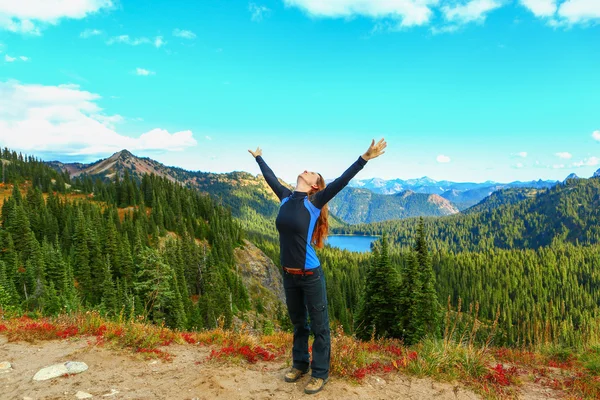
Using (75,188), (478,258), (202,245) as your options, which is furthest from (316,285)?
(478,258)

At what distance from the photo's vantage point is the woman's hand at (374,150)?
6016 millimetres

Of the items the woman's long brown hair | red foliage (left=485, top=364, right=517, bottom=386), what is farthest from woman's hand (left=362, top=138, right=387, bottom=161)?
red foliage (left=485, top=364, right=517, bottom=386)

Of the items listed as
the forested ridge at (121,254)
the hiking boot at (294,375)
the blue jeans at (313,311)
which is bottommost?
the forested ridge at (121,254)

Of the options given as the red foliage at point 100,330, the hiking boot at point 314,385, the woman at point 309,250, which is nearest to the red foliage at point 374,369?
the woman at point 309,250

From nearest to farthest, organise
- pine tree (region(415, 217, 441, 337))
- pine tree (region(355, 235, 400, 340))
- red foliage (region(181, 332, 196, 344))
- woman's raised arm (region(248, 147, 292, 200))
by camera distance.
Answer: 1. woman's raised arm (region(248, 147, 292, 200))
2. red foliage (region(181, 332, 196, 344))
3. pine tree (region(415, 217, 441, 337))
4. pine tree (region(355, 235, 400, 340))

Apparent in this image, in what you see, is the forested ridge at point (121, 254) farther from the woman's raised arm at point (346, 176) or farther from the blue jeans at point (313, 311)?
the woman's raised arm at point (346, 176)

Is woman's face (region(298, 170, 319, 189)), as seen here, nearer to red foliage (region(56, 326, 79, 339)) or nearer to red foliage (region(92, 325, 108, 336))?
red foliage (region(92, 325, 108, 336))

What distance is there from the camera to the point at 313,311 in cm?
628

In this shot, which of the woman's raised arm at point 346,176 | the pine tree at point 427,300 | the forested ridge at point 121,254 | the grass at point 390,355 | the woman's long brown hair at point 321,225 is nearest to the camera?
the woman's raised arm at point 346,176

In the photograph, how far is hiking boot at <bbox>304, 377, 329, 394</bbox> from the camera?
6160 millimetres

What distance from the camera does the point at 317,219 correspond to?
6.62 meters

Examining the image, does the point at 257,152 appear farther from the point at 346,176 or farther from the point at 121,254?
the point at 121,254

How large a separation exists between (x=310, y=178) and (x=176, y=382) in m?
5.11

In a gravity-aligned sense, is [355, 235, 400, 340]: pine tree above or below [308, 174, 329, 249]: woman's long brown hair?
below
